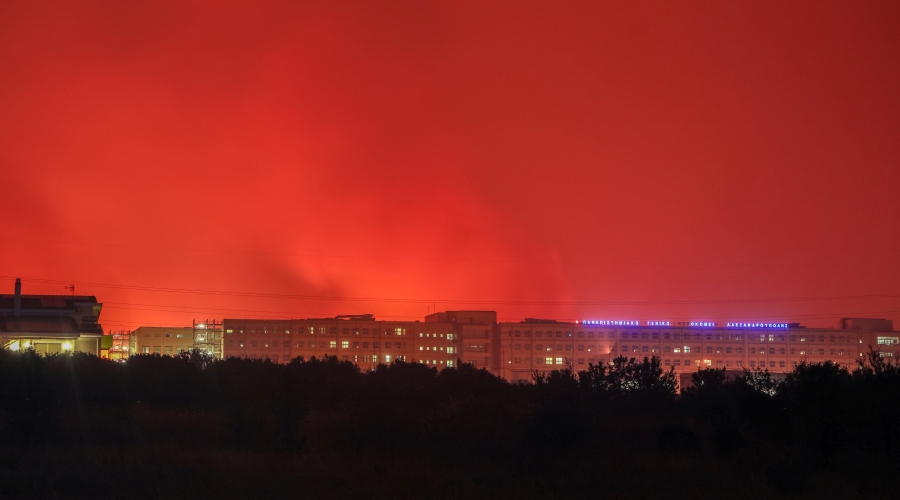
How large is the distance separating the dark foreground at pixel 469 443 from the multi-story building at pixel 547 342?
124m

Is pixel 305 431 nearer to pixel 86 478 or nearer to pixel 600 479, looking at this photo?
pixel 86 478

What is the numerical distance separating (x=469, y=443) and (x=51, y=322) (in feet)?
299

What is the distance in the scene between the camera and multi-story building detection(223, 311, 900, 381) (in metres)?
176

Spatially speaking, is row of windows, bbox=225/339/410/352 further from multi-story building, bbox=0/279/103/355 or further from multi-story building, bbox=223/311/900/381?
multi-story building, bbox=0/279/103/355

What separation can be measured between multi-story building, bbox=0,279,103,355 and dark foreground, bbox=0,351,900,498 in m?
61.9

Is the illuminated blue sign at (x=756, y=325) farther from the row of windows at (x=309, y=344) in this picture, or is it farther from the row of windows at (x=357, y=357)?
the row of windows at (x=309, y=344)

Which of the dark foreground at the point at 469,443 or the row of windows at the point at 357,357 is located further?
the row of windows at the point at 357,357

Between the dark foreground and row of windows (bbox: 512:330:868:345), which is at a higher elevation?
row of windows (bbox: 512:330:868:345)

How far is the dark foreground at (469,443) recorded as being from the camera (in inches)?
1210

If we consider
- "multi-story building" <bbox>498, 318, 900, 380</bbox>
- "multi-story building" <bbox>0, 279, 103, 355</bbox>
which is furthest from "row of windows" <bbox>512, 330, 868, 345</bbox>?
"multi-story building" <bbox>0, 279, 103, 355</bbox>

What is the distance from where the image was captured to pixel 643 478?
32.2m

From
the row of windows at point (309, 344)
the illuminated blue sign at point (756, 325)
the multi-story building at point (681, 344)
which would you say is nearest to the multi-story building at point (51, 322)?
the row of windows at point (309, 344)

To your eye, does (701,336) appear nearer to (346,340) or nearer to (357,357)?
(357,357)

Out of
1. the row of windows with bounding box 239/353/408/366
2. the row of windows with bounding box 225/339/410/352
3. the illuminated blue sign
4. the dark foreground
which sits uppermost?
the illuminated blue sign
